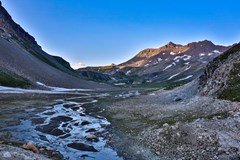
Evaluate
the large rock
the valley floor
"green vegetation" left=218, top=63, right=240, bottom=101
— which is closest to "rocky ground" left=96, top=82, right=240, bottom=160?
the valley floor

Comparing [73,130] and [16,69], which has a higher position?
[16,69]

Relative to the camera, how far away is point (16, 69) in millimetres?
134000

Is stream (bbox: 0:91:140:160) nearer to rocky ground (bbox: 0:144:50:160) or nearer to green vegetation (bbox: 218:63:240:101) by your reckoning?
rocky ground (bbox: 0:144:50:160)

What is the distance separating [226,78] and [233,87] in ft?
18.0

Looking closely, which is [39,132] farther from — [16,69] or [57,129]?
[16,69]

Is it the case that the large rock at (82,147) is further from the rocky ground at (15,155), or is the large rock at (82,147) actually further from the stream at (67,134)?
the rocky ground at (15,155)

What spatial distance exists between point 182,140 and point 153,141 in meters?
2.95

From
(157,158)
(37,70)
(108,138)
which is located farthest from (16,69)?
(157,158)

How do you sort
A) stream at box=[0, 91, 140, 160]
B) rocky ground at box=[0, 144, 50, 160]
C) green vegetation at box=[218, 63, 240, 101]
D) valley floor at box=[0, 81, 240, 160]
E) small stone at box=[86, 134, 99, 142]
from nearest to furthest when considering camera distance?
rocky ground at box=[0, 144, 50, 160] → valley floor at box=[0, 81, 240, 160] → stream at box=[0, 91, 140, 160] → small stone at box=[86, 134, 99, 142] → green vegetation at box=[218, 63, 240, 101]

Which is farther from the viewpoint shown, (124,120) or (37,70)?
(37,70)

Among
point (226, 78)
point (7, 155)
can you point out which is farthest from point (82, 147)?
point (226, 78)

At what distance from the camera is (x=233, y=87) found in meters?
42.8

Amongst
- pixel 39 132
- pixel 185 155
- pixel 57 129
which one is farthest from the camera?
pixel 57 129

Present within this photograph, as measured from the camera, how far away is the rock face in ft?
136
